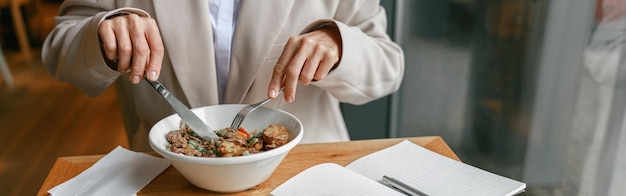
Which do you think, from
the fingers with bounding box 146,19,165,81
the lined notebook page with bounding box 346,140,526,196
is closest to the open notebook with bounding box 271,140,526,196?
the lined notebook page with bounding box 346,140,526,196

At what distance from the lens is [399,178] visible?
686 millimetres

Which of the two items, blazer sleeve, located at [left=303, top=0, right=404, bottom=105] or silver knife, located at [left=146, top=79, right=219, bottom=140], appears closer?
silver knife, located at [left=146, top=79, right=219, bottom=140]

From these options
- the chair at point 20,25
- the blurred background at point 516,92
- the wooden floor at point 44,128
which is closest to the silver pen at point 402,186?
the blurred background at point 516,92

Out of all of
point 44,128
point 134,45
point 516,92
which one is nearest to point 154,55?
point 134,45

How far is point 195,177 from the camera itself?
63cm

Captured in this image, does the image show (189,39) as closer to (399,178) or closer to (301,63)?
(301,63)

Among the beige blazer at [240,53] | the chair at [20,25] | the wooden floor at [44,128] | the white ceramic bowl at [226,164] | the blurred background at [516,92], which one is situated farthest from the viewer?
the chair at [20,25]

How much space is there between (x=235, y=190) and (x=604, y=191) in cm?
86

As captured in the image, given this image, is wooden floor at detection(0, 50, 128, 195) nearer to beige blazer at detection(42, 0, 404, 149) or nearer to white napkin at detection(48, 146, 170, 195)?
beige blazer at detection(42, 0, 404, 149)

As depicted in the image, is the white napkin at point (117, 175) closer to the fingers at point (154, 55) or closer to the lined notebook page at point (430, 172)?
the fingers at point (154, 55)

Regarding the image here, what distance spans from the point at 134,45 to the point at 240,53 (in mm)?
209

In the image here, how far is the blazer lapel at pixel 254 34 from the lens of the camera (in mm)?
849

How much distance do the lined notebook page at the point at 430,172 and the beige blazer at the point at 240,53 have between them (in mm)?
149

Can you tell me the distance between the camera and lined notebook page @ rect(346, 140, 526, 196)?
656 mm
